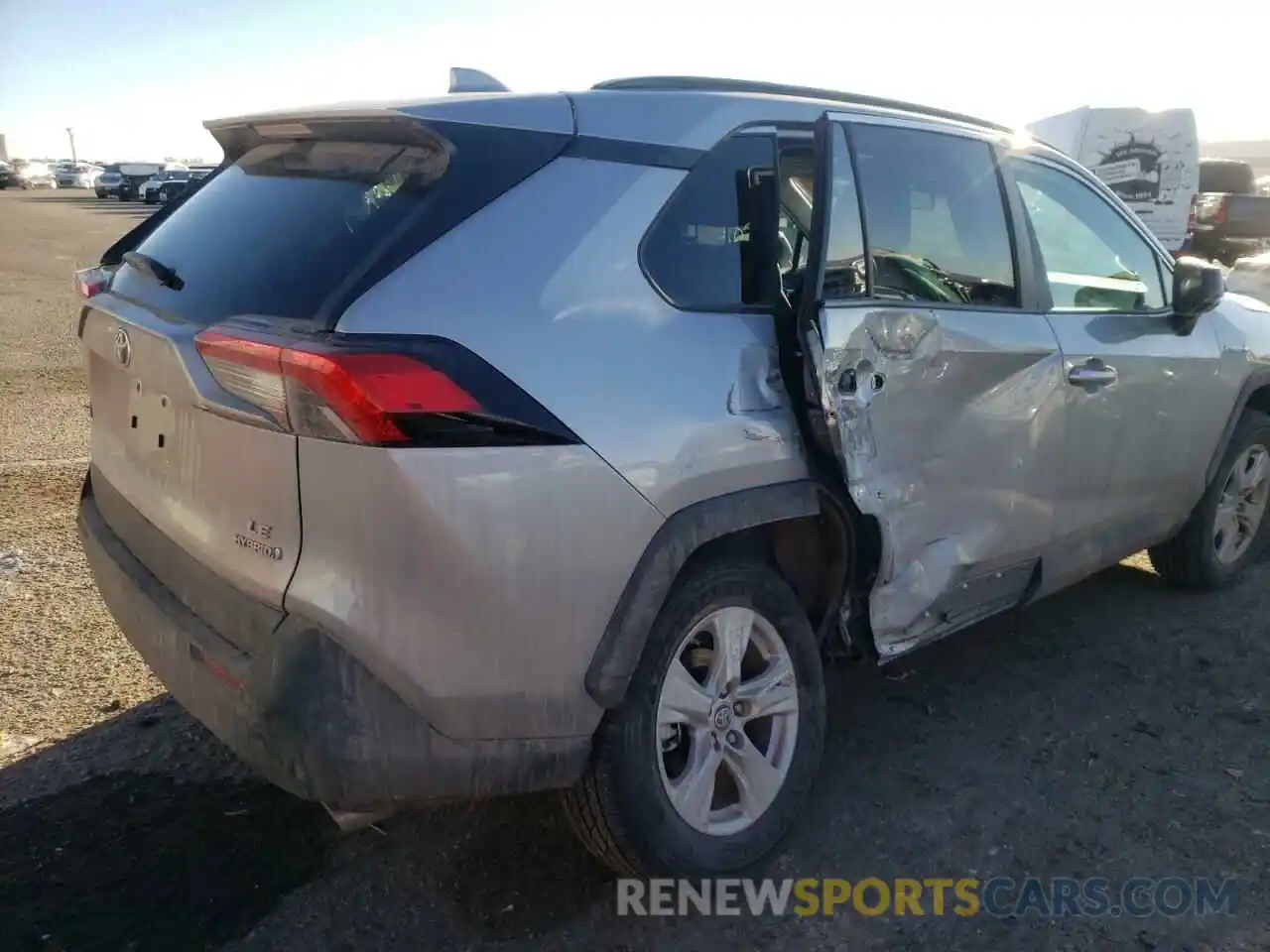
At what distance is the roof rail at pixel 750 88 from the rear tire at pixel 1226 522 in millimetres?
2274

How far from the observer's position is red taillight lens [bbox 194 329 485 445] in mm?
2053

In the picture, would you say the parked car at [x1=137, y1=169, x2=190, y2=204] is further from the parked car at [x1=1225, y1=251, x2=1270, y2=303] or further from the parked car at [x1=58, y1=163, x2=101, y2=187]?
the parked car at [x1=1225, y1=251, x2=1270, y2=303]

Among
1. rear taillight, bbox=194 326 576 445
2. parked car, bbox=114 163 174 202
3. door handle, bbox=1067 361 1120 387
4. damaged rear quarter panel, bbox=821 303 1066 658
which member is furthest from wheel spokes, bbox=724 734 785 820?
parked car, bbox=114 163 174 202

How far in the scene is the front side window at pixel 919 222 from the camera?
9.77ft

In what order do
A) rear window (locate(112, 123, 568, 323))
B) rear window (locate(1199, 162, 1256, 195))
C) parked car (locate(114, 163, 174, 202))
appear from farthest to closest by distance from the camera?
1. parked car (locate(114, 163, 174, 202))
2. rear window (locate(1199, 162, 1256, 195))
3. rear window (locate(112, 123, 568, 323))

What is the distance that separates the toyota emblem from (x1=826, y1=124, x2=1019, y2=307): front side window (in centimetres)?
177

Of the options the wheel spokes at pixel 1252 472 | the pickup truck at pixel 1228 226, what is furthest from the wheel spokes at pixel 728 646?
the pickup truck at pixel 1228 226

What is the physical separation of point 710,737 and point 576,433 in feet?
3.12

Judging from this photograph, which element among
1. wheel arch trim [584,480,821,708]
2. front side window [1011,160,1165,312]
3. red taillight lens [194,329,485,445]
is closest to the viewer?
red taillight lens [194,329,485,445]

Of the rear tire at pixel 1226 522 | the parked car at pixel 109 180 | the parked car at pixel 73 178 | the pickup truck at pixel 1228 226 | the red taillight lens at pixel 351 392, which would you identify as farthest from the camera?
the parked car at pixel 73 178

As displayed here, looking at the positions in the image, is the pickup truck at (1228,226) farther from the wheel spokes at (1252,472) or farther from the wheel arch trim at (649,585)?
the wheel arch trim at (649,585)

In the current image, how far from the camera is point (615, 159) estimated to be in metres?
2.50

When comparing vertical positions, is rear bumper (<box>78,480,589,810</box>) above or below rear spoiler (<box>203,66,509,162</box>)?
below

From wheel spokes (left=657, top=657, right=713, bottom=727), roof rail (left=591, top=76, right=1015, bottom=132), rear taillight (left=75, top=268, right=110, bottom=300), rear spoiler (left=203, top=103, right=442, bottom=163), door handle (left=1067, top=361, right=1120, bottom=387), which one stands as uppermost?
roof rail (left=591, top=76, right=1015, bottom=132)
